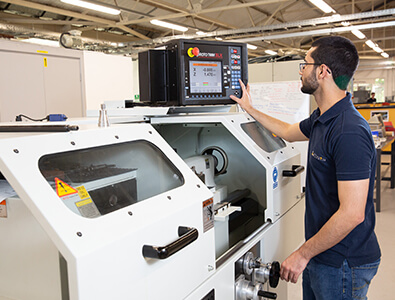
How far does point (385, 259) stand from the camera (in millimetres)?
3256

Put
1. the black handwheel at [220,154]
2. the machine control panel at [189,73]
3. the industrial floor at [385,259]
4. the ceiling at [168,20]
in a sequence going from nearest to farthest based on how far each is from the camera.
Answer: the machine control panel at [189,73] → the black handwheel at [220,154] → the industrial floor at [385,259] → the ceiling at [168,20]

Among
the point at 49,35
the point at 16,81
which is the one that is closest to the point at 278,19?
the point at 49,35

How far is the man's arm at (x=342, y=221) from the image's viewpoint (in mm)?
1300

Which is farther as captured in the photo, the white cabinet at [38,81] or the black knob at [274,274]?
the white cabinet at [38,81]

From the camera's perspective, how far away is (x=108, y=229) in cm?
75

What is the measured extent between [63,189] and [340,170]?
3.15 feet

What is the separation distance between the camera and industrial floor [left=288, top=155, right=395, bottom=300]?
268 centimetres

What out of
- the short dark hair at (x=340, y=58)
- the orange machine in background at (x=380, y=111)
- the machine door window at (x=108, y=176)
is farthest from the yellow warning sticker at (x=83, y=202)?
the orange machine in background at (x=380, y=111)

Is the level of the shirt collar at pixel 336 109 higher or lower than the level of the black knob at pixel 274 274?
higher

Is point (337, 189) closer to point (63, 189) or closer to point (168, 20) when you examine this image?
point (63, 189)

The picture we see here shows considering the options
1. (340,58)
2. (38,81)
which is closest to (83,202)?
(340,58)

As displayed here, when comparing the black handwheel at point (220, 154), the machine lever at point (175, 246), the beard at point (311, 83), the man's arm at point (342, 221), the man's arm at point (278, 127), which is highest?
the beard at point (311, 83)

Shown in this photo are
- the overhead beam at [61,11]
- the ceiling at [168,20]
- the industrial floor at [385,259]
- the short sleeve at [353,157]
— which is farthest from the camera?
the ceiling at [168,20]

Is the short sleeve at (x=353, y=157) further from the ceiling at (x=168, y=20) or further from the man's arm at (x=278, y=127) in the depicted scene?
the ceiling at (x=168, y=20)
